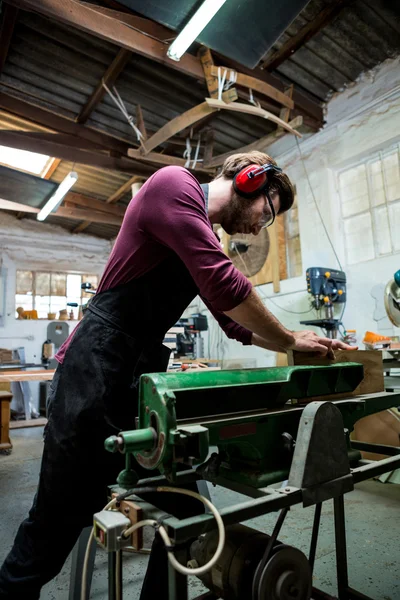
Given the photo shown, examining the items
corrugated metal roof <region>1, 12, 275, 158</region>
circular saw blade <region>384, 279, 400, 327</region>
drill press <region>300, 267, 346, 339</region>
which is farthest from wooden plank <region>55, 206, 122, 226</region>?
circular saw blade <region>384, 279, 400, 327</region>

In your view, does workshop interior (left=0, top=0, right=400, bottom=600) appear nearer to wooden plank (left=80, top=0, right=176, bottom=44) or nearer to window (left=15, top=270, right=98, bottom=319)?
wooden plank (left=80, top=0, right=176, bottom=44)

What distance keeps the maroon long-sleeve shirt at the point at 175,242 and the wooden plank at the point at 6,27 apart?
2800 millimetres

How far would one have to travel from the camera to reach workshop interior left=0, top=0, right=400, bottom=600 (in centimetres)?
75

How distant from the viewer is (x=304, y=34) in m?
3.29

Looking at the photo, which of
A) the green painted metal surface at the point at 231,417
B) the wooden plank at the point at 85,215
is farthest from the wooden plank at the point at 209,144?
the green painted metal surface at the point at 231,417

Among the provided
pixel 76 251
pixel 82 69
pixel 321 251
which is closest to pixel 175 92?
pixel 82 69

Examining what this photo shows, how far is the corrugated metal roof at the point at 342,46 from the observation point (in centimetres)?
316

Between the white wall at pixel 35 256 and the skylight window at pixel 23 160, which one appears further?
the white wall at pixel 35 256

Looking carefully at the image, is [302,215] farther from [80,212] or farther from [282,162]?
[80,212]

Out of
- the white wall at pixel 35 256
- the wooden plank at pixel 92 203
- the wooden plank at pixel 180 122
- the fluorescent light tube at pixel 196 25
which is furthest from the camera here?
the white wall at pixel 35 256

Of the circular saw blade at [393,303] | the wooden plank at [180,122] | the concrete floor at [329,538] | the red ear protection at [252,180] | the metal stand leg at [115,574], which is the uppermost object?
the wooden plank at [180,122]

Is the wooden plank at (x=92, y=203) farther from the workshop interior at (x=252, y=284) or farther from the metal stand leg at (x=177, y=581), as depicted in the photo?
the metal stand leg at (x=177, y=581)

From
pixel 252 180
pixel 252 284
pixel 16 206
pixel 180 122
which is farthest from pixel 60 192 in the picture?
pixel 252 180

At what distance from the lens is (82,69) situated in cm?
350
